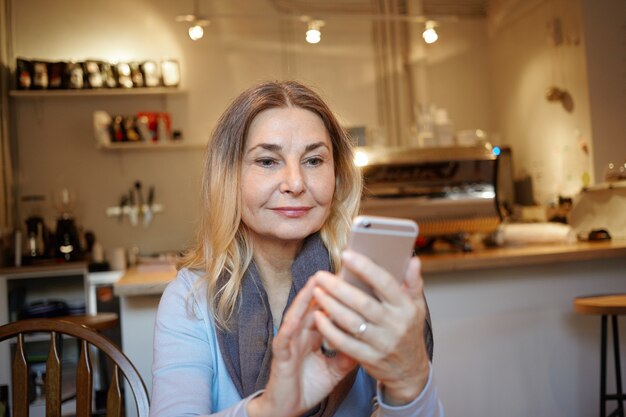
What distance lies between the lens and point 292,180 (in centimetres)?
114

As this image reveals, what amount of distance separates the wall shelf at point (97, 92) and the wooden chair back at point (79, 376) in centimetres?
360

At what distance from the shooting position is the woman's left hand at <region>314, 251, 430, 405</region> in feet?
2.29

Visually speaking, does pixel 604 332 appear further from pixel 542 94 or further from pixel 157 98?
pixel 157 98

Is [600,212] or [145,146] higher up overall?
[145,146]

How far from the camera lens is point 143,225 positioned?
5012mm

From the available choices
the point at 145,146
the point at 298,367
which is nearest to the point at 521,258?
the point at 298,367

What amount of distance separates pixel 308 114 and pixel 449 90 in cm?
465

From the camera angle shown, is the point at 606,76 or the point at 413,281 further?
the point at 606,76

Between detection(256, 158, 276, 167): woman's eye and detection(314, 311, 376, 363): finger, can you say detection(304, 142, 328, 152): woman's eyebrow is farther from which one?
detection(314, 311, 376, 363): finger

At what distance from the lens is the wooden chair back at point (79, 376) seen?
1.30 metres

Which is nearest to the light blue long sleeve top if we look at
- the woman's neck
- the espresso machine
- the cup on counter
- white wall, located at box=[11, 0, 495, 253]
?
the woman's neck

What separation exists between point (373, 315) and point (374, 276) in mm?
46

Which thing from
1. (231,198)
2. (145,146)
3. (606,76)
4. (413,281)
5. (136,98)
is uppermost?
(136,98)

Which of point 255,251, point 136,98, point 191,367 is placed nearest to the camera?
point 191,367
